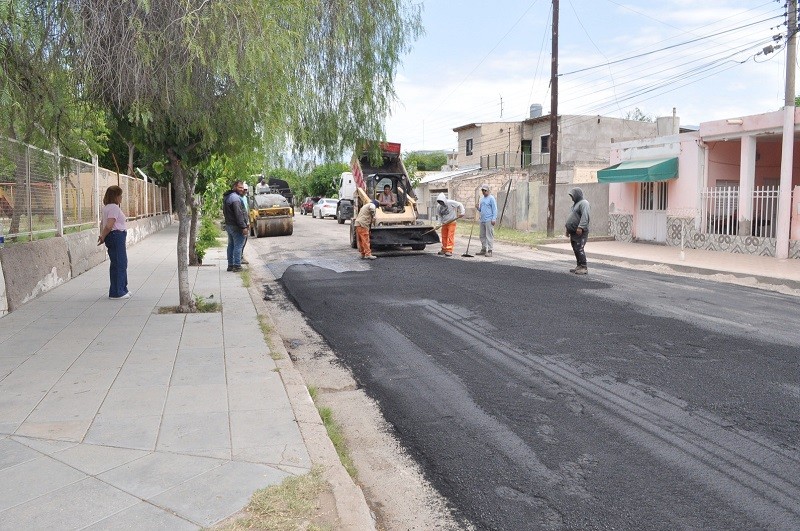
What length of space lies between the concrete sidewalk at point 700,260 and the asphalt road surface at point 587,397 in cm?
276

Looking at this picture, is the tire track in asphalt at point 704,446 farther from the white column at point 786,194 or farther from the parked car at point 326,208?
the parked car at point 326,208

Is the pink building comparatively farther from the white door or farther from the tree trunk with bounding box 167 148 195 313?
the tree trunk with bounding box 167 148 195 313

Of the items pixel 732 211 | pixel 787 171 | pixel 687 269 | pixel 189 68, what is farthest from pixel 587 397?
pixel 732 211

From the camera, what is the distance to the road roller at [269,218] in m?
25.5

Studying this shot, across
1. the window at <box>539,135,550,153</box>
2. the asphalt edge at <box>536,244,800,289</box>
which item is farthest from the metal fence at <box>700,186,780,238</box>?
the window at <box>539,135,550,153</box>

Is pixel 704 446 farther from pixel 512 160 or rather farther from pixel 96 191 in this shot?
pixel 512 160

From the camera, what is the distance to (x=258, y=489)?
3.49 m

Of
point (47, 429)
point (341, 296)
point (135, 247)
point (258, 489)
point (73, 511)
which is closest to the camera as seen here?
point (73, 511)

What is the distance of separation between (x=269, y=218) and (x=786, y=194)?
17217mm

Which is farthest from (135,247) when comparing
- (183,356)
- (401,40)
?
(183,356)

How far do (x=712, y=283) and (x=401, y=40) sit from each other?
363 inches

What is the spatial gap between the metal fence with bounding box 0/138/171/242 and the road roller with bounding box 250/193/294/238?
945cm

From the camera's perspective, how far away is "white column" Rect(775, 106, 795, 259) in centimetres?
1630

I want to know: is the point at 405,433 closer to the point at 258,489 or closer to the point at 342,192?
the point at 258,489
